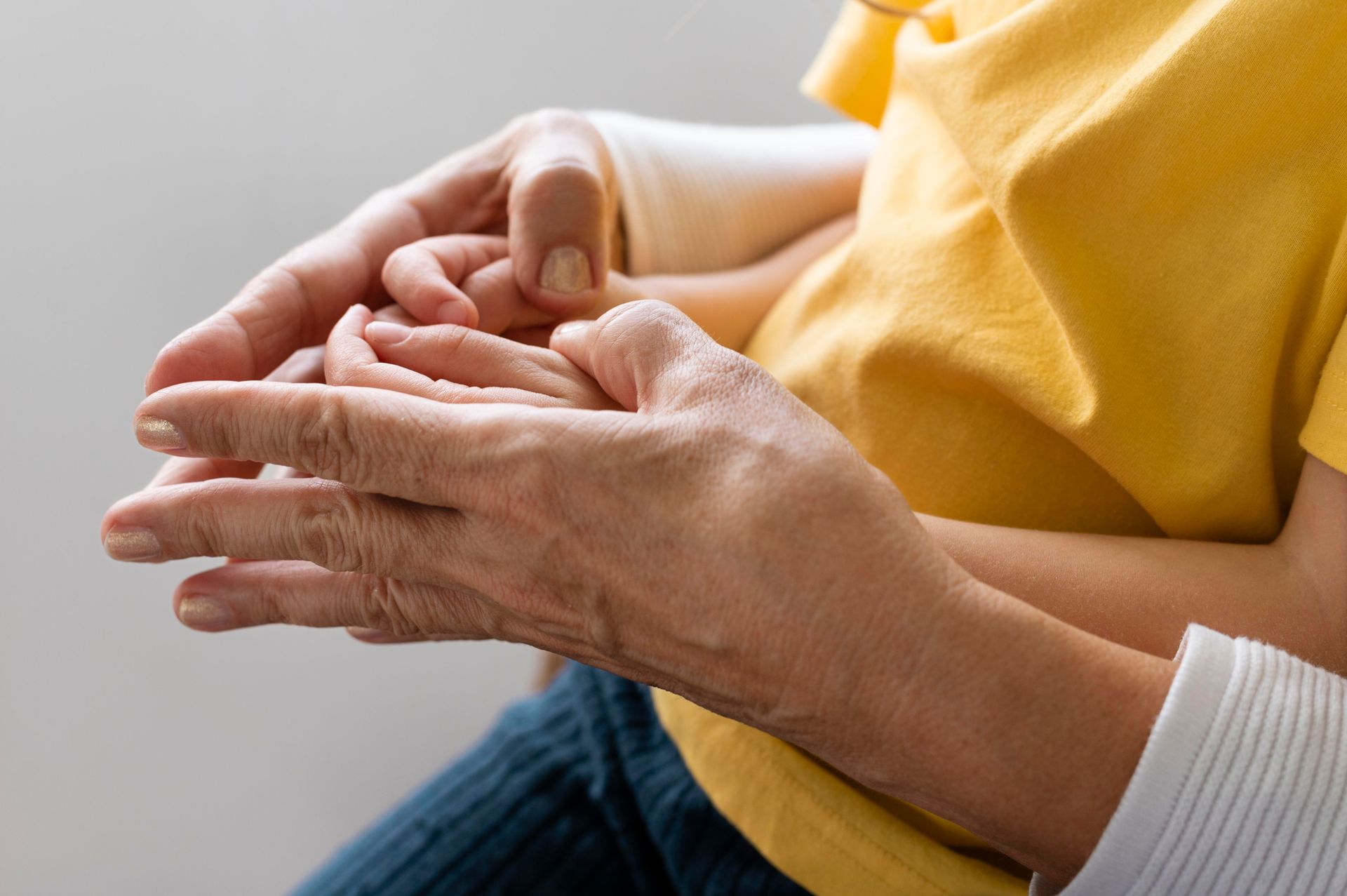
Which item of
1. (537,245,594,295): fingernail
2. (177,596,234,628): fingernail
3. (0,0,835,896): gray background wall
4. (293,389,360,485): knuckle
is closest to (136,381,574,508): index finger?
(293,389,360,485): knuckle

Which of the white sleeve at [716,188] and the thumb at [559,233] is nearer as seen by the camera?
the thumb at [559,233]

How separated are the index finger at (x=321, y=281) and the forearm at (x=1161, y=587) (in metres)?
0.40

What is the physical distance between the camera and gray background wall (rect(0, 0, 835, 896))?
2.81 feet

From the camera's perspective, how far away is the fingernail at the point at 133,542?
49 centimetres

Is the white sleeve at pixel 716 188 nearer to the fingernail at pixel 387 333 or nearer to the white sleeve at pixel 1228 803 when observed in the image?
the fingernail at pixel 387 333

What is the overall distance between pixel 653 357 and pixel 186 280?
65 centimetres

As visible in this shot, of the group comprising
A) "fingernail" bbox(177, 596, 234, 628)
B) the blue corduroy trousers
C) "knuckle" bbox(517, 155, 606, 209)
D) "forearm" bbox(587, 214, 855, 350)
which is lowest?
the blue corduroy trousers

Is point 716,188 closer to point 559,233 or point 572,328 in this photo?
point 559,233

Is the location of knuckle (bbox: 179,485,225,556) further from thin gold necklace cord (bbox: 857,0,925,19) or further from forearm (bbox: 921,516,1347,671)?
thin gold necklace cord (bbox: 857,0,925,19)

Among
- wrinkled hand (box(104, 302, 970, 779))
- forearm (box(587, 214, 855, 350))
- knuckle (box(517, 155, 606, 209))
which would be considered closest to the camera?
wrinkled hand (box(104, 302, 970, 779))

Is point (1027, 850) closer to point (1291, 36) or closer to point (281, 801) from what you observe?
point (1291, 36)

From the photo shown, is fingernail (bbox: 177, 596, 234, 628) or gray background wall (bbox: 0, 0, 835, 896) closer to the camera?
fingernail (bbox: 177, 596, 234, 628)

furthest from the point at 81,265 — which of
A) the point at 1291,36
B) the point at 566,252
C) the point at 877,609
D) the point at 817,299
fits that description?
the point at 1291,36

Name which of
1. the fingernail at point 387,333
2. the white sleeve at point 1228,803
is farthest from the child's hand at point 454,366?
the white sleeve at point 1228,803
